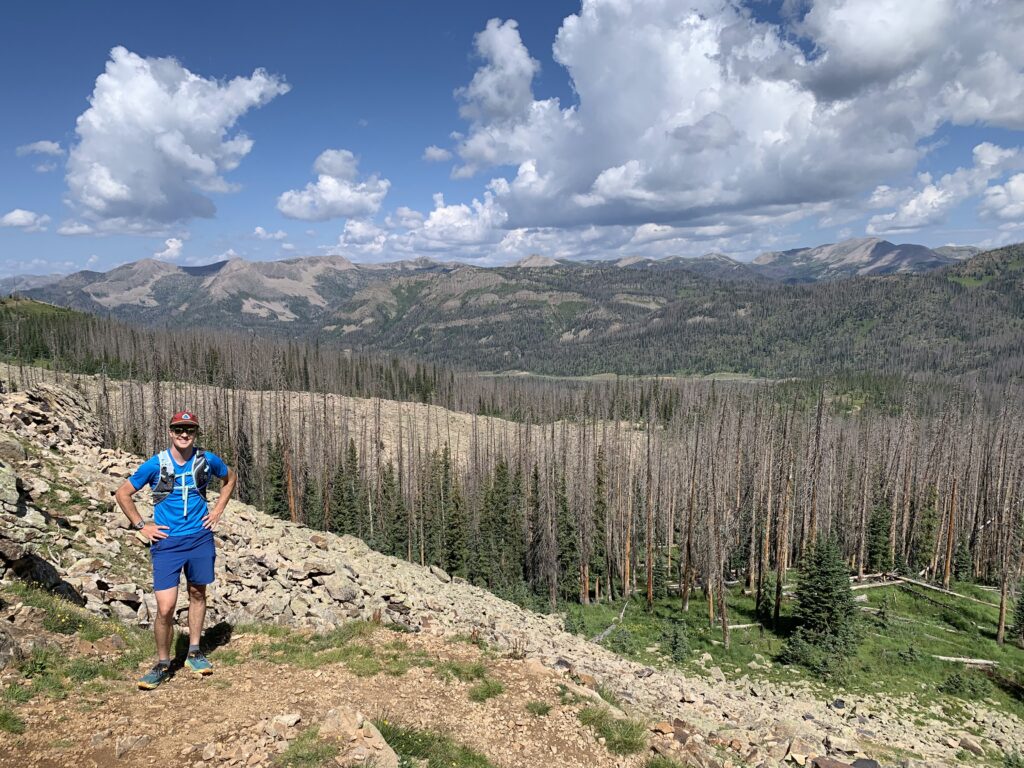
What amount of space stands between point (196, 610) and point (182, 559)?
4.07 ft

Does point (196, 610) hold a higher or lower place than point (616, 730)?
higher

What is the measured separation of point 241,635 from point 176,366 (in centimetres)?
14984

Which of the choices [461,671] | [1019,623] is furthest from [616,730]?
[1019,623]

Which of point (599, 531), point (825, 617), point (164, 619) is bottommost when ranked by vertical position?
point (599, 531)

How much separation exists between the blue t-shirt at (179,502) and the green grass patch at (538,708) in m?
7.36

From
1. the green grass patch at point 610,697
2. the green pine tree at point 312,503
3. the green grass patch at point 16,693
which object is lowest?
the green pine tree at point 312,503

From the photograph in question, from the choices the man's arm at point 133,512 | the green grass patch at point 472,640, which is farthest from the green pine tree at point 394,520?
the man's arm at point 133,512

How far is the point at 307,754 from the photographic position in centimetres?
738

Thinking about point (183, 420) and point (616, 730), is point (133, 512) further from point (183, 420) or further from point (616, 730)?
point (616, 730)

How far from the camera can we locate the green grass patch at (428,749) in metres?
8.13

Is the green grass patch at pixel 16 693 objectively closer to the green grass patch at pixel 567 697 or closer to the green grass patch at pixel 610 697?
the green grass patch at pixel 567 697

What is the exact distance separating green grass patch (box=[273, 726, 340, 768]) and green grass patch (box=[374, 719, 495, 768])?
3.61 ft

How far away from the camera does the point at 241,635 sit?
39.1 feet

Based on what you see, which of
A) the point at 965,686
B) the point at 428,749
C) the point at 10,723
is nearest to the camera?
the point at 10,723
